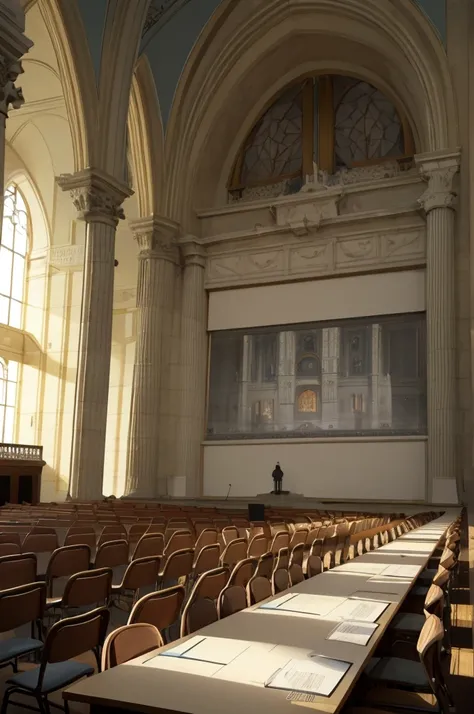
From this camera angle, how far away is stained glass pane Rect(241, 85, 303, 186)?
22.3 meters

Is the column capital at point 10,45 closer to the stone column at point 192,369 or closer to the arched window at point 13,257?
the stone column at point 192,369

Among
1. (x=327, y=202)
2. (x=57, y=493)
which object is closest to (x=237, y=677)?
(x=327, y=202)

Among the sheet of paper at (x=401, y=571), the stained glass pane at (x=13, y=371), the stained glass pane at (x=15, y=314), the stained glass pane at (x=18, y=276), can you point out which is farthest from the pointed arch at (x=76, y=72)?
the sheet of paper at (x=401, y=571)

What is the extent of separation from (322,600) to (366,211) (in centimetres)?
1753

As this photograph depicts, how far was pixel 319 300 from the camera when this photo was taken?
66.9 feet

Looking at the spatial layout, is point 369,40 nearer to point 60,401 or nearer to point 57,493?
point 60,401

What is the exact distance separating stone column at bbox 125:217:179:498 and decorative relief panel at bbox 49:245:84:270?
445cm

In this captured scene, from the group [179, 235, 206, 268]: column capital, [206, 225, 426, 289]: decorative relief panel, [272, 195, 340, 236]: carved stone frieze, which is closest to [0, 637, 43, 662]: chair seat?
[206, 225, 426, 289]: decorative relief panel

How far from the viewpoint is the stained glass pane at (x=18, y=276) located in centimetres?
2550

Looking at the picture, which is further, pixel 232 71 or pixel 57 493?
pixel 57 493

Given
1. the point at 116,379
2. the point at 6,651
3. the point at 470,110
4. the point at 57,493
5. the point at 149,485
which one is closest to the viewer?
the point at 6,651

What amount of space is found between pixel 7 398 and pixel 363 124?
1513 cm

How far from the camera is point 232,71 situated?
72.0 ft

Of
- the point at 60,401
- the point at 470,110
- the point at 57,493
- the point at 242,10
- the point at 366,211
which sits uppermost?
the point at 242,10
